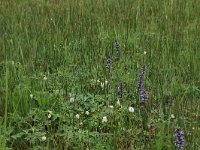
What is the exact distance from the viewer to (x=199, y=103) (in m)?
3.04

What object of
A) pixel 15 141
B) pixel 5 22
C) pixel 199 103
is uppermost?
pixel 5 22

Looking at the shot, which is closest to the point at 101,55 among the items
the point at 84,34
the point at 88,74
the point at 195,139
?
the point at 88,74

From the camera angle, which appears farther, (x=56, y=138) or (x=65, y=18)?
(x=65, y=18)

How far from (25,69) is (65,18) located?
224 centimetres

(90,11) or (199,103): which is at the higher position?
(90,11)

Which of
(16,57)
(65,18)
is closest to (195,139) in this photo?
(16,57)

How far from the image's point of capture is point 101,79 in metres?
3.71

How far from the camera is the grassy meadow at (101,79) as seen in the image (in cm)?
274

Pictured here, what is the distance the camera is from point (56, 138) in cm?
278

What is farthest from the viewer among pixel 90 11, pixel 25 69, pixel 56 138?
pixel 90 11

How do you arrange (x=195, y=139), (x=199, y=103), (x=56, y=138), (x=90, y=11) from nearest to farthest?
(x=195, y=139), (x=56, y=138), (x=199, y=103), (x=90, y=11)

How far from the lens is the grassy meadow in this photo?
9.00 ft

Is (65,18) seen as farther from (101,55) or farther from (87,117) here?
(87,117)

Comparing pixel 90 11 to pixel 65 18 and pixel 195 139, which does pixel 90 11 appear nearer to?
pixel 65 18
